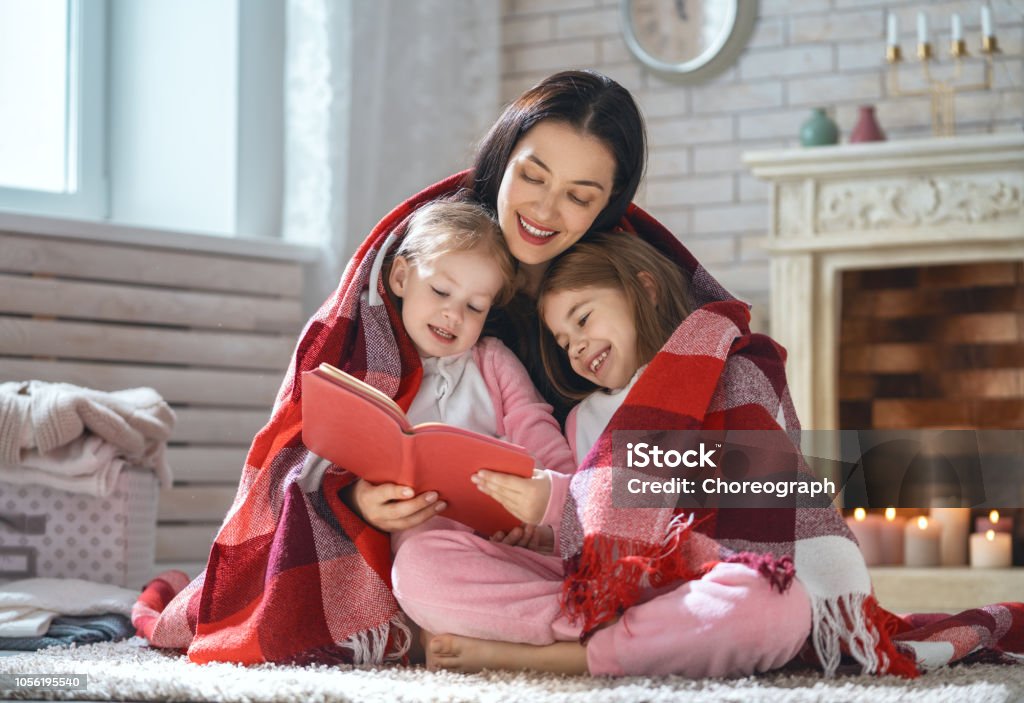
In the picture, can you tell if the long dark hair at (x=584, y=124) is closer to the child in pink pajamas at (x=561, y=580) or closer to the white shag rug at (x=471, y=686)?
the child in pink pajamas at (x=561, y=580)

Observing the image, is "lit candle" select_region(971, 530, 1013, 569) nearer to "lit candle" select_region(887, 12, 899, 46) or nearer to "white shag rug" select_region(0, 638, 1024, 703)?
"lit candle" select_region(887, 12, 899, 46)

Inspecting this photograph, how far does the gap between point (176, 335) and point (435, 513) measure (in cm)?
161

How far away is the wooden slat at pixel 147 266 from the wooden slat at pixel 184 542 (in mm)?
597

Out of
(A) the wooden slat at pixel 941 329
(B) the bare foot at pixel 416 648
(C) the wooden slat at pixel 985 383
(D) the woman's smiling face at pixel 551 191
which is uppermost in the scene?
(D) the woman's smiling face at pixel 551 191

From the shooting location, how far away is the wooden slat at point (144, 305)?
279 centimetres

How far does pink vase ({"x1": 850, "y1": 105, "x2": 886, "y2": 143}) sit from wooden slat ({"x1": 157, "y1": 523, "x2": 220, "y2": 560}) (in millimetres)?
1985

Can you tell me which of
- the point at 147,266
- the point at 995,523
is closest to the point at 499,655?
the point at 147,266

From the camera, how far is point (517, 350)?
1.96m

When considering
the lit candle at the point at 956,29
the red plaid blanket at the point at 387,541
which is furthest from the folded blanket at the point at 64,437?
the lit candle at the point at 956,29

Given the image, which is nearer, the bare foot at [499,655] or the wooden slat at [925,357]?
the bare foot at [499,655]

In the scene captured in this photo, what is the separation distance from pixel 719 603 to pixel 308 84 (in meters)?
2.36

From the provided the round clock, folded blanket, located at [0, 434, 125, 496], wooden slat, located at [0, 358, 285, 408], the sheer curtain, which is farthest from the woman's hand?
the round clock

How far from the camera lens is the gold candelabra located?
131 inches

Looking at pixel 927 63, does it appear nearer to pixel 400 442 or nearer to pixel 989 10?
pixel 989 10
